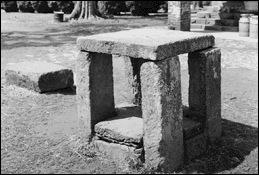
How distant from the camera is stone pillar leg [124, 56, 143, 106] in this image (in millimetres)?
5234

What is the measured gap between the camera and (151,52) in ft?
12.9

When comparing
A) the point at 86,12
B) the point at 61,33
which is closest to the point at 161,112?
the point at 61,33

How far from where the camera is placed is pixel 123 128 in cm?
443

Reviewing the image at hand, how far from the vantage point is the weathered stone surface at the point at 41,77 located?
6.99m

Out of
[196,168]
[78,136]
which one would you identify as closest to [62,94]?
[78,136]

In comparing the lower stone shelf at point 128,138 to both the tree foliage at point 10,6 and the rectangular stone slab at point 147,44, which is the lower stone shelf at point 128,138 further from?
the tree foliage at point 10,6

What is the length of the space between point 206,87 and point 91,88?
45.3 inches

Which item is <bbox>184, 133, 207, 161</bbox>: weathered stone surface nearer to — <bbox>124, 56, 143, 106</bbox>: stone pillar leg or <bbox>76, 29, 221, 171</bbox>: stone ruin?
<bbox>76, 29, 221, 171</bbox>: stone ruin

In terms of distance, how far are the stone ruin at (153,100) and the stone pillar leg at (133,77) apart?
0.27 m

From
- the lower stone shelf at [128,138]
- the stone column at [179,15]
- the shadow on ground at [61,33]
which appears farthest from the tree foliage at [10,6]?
the lower stone shelf at [128,138]

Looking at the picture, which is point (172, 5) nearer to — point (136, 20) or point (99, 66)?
point (136, 20)

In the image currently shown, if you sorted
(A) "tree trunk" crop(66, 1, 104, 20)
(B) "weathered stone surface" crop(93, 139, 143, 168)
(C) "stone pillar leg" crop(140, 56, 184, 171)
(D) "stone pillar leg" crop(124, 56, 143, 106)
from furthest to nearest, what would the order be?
(A) "tree trunk" crop(66, 1, 104, 20) < (D) "stone pillar leg" crop(124, 56, 143, 106) < (B) "weathered stone surface" crop(93, 139, 143, 168) < (C) "stone pillar leg" crop(140, 56, 184, 171)

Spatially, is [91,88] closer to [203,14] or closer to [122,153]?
[122,153]

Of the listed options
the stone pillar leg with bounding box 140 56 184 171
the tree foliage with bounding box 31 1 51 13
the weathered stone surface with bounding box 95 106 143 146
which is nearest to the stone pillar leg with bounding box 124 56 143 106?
the weathered stone surface with bounding box 95 106 143 146
